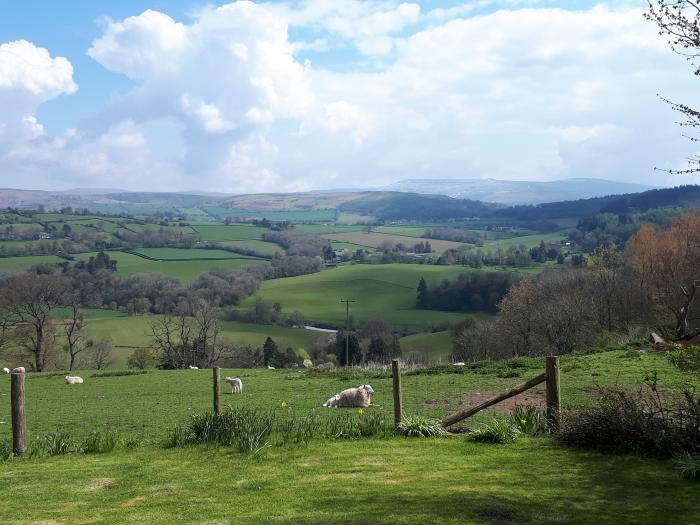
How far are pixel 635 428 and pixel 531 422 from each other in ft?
8.82

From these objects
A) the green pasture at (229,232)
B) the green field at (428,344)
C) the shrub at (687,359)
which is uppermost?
the green pasture at (229,232)

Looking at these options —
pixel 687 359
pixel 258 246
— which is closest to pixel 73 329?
pixel 687 359

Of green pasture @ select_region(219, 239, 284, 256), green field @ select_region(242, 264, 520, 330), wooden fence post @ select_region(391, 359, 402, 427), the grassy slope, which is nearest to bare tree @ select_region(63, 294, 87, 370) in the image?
green field @ select_region(242, 264, 520, 330)

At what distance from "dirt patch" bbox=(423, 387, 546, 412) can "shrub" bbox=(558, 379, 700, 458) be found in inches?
250

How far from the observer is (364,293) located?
116938 mm

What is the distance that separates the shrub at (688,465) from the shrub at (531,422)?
3407 mm

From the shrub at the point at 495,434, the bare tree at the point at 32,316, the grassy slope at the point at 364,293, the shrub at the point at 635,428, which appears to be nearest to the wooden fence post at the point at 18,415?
the shrub at the point at 495,434

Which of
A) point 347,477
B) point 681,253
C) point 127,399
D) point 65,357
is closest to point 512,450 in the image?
point 347,477

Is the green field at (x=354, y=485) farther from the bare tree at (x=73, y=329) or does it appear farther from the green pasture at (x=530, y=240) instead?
the green pasture at (x=530, y=240)

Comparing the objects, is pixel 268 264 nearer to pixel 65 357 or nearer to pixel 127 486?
pixel 65 357

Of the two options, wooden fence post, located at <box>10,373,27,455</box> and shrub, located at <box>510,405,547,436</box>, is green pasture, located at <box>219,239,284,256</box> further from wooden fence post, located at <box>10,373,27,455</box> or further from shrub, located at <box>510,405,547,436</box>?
shrub, located at <box>510,405,547,436</box>

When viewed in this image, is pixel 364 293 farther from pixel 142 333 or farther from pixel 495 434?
pixel 495 434

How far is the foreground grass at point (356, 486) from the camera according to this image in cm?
871

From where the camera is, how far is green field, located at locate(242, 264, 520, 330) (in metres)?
100
